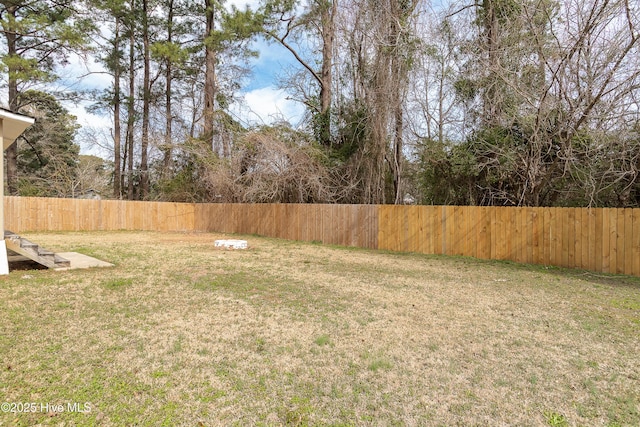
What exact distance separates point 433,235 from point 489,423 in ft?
24.4

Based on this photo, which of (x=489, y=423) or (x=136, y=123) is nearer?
(x=489, y=423)

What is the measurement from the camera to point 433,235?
9094 mm

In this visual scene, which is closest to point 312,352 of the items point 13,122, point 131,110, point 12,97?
point 13,122

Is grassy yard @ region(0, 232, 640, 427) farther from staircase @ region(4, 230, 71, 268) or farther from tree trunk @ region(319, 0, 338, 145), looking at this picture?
tree trunk @ region(319, 0, 338, 145)

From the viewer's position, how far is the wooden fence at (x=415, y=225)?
6773 mm

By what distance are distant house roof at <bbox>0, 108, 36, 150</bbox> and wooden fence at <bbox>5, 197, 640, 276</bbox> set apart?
775 cm

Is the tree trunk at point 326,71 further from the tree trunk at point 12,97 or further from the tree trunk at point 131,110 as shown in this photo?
the tree trunk at point 12,97

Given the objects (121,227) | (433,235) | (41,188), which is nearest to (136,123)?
(41,188)

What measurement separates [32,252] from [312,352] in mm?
5437

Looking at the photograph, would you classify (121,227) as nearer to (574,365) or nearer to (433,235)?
(433,235)

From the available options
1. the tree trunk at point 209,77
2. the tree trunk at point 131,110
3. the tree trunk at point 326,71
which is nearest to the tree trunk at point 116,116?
the tree trunk at point 131,110

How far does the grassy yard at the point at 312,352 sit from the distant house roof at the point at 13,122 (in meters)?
2.59

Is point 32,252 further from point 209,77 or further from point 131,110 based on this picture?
point 131,110

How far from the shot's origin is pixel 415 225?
938cm
